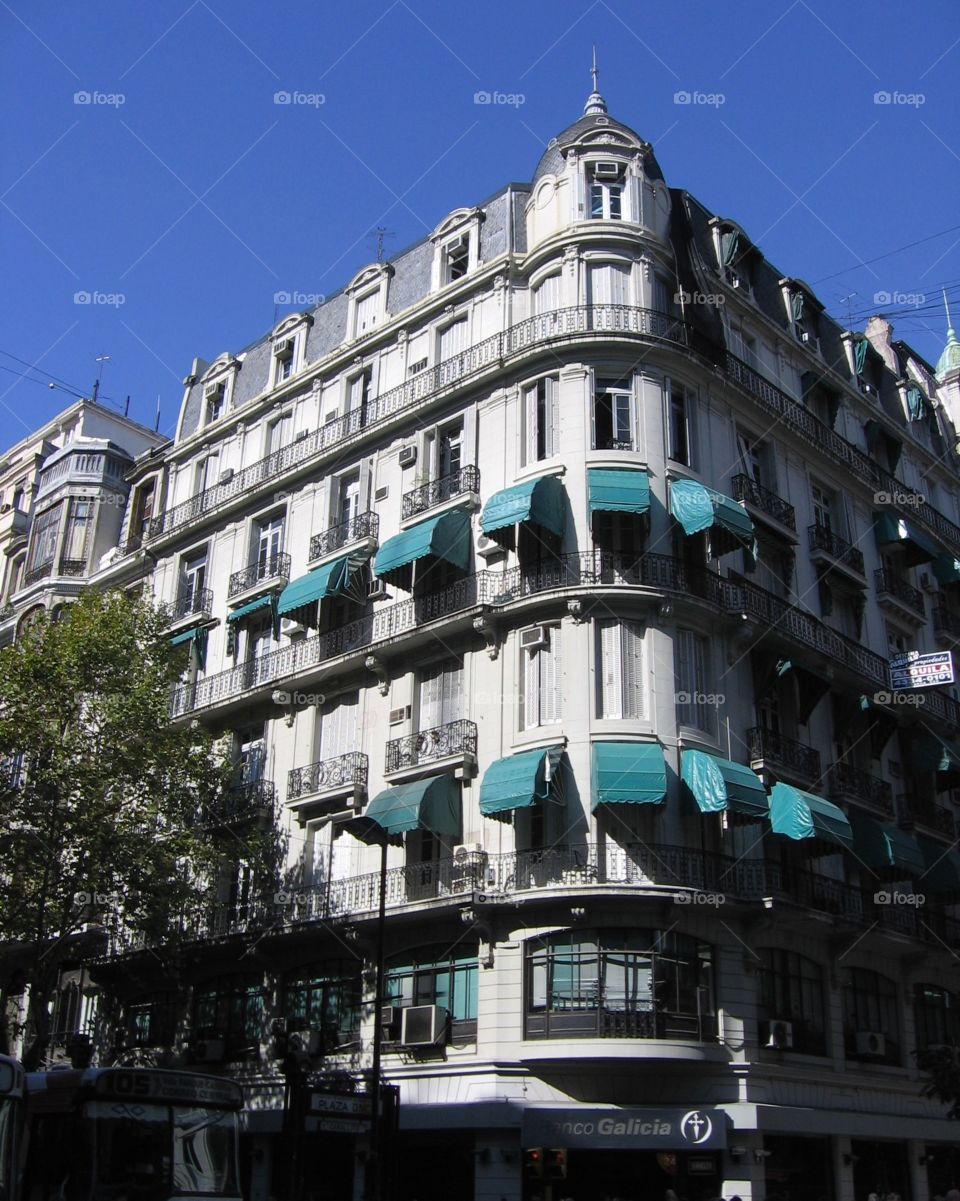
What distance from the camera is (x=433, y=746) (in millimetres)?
27141

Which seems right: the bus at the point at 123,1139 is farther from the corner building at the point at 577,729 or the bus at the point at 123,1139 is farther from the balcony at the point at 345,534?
the balcony at the point at 345,534

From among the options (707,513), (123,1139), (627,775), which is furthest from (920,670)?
(123,1139)

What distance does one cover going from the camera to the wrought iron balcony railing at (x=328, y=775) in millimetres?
28453

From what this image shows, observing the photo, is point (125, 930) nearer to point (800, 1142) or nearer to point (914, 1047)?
point (800, 1142)

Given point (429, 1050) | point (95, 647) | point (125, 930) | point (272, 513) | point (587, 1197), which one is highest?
point (272, 513)

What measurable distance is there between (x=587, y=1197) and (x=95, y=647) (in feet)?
52.8

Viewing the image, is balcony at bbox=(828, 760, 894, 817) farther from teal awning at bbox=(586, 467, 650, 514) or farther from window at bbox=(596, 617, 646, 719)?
teal awning at bbox=(586, 467, 650, 514)

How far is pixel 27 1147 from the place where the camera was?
49.8 feet

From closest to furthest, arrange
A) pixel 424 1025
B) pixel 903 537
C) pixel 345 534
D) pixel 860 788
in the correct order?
pixel 424 1025 → pixel 860 788 → pixel 345 534 → pixel 903 537

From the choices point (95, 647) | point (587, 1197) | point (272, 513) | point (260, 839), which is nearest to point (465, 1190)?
point (587, 1197)

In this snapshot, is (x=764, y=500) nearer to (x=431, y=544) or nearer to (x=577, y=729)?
(x=431, y=544)

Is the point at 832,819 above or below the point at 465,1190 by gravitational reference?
above

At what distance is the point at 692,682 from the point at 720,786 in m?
3.03

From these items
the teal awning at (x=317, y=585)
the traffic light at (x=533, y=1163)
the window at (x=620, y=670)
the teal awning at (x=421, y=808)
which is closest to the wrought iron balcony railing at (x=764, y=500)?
the window at (x=620, y=670)
